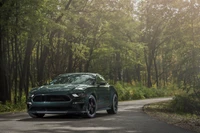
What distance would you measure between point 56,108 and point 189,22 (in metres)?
12.8

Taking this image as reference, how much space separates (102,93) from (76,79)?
1196mm

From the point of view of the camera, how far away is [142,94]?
4222 cm

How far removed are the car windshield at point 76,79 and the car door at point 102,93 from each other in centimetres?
36

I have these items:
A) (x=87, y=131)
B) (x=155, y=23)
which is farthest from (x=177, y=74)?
(x=155, y=23)

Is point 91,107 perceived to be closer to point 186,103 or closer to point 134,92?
point 186,103

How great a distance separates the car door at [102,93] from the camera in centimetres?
1473

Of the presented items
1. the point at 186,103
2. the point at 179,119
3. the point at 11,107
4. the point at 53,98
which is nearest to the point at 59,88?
the point at 53,98

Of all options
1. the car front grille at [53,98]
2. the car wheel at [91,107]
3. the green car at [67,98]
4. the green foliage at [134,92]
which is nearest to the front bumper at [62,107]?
the green car at [67,98]

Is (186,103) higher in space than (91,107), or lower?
lower

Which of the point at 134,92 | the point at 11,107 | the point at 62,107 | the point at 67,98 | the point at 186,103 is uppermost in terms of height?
the point at 67,98

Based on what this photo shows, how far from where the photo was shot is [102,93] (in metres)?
15.1

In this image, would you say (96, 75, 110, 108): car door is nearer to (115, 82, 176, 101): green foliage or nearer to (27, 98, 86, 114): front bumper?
(27, 98, 86, 114): front bumper

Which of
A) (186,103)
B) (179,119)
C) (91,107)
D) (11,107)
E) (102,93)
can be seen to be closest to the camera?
(91,107)

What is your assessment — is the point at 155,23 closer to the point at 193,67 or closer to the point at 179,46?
the point at 179,46
